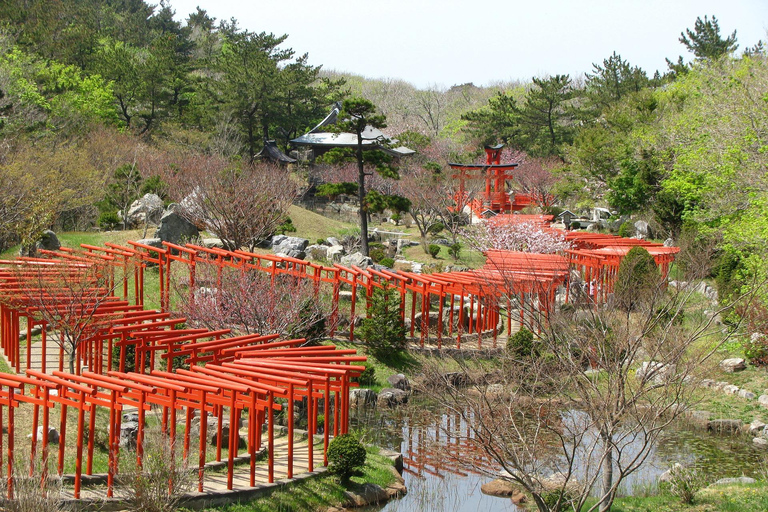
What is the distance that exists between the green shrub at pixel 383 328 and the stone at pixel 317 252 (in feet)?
24.2

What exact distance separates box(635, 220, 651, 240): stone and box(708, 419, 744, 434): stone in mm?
19392

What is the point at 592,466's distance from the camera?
1273 cm

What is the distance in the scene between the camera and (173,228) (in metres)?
25.7

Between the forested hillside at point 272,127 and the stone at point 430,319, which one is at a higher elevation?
the forested hillside at point 272,127

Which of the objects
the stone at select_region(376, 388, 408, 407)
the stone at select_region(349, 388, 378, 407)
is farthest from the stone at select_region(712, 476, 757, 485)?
the stone at select_region(349, 388, 378, 407)

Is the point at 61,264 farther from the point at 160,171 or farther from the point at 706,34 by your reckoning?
the point at 706,34

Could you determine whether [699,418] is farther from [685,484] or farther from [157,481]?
[157,481]

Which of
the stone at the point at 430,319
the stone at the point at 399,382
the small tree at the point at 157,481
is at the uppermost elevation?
the stone at the point at 430,319

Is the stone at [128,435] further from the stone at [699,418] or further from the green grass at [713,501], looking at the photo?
the stone at [699,418]

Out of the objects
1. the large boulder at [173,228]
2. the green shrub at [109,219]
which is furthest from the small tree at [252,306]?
the green shrub at [109,219]

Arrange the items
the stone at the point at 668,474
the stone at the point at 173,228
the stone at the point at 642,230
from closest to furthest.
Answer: the stone at the point at 668,474, the stone at the point at 173,228, the stone at the point at 642,230

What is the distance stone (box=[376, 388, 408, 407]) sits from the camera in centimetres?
1753

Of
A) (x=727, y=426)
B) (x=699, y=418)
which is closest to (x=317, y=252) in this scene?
(x=699, y=418)

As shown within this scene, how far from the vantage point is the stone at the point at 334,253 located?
27.2 metres
